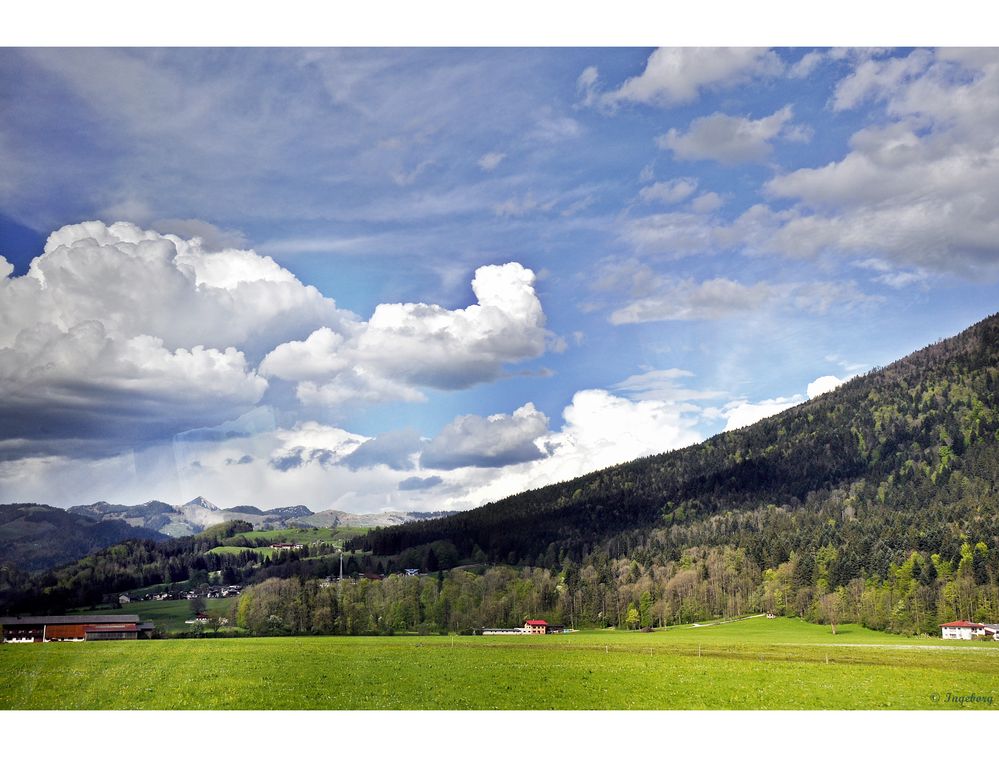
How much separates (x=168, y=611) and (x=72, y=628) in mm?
2126

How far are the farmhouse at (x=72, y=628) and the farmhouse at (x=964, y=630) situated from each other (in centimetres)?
2611

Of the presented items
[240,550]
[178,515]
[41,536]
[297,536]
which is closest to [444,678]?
[240,550]

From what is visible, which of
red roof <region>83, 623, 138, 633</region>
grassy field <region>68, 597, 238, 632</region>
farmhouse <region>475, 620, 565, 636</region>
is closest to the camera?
red roof <region>83, 623, 138, 633</region>

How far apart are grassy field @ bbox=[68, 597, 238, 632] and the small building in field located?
79.3ft

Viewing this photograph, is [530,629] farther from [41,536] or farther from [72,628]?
[41,536]

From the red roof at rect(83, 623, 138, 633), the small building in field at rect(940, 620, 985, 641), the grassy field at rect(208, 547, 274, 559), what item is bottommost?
the small building in field at rect(940, 620, 985, 641)

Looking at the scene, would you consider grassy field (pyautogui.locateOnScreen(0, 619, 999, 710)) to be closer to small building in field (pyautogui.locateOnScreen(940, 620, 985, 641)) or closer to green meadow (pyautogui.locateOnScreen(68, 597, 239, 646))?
green meadow (pyautogui.locateOnScreen(68, 597, 239, 646))

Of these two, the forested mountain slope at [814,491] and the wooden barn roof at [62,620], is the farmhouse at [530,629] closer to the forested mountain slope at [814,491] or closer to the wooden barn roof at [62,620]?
the forested mountain slope at [814,491]

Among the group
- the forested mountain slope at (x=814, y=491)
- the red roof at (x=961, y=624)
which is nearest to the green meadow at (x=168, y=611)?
the forested mountain slope at (x=814, y=491)

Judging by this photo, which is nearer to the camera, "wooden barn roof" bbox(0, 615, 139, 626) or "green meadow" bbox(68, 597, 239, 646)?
"wooden barn roof" bbox(0, 615, 139, 626)

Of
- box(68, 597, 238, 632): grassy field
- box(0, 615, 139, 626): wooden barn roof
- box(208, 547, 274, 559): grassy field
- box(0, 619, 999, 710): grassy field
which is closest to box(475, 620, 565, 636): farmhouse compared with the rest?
box(0, 619, 999, 710): grassy field

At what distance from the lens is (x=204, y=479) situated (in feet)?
68.6

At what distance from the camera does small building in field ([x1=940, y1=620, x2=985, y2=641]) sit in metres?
28.3

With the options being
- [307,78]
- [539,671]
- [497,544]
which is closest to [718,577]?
[497,544]
